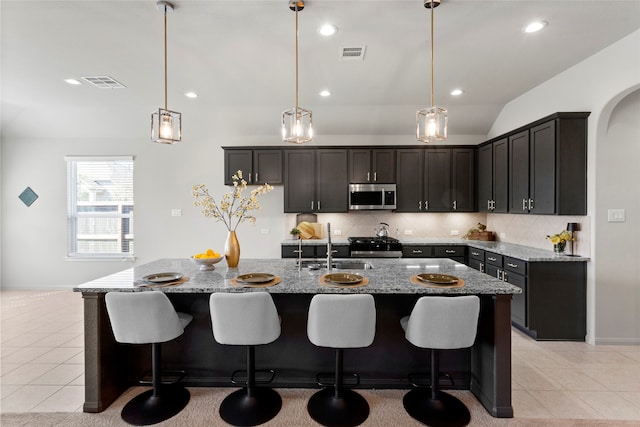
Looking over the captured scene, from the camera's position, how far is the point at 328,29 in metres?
2.66

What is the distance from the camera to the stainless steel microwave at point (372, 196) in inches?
199

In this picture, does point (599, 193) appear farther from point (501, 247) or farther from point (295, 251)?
point (295, 251)

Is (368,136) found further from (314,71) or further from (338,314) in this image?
(338,314)

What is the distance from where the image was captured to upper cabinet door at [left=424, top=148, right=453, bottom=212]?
5.10 m

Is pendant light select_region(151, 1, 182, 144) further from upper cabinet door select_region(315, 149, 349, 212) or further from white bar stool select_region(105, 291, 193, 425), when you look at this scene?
upper cabinet door select_region(315, 149, 349, 212)

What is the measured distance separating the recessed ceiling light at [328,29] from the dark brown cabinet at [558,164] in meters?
2.53

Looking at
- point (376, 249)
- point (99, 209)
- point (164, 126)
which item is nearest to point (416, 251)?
point (376, 249)

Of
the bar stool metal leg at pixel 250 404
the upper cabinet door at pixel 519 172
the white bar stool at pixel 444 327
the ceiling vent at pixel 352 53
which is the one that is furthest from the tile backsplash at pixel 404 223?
the white bar stool at pixel 444 327

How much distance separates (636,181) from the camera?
321 centimetres

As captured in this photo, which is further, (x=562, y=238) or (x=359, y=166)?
(x=359, y=166)

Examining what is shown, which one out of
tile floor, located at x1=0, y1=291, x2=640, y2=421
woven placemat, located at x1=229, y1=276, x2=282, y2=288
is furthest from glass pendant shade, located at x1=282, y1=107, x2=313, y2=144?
tile floor, located at x1=0, y1=291, x2=640, y2=421

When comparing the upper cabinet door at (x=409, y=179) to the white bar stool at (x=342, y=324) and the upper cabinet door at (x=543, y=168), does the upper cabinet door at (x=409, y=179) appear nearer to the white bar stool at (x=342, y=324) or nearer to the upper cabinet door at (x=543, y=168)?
the upper cabinet door at (x=543, y=168)

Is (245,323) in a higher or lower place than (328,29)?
lower

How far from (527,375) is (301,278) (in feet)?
7.14
